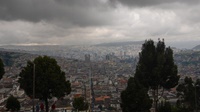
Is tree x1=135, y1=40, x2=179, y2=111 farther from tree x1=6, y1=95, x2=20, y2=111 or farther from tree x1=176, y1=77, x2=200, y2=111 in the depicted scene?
tree x1=6, y1=95, x2=20, y2=111

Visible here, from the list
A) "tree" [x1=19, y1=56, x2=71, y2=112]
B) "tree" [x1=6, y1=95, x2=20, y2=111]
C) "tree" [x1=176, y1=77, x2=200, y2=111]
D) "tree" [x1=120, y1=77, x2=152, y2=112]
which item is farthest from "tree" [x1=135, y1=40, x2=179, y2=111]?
"tree" [x1=6, y1=95, x2=20, y2=111]

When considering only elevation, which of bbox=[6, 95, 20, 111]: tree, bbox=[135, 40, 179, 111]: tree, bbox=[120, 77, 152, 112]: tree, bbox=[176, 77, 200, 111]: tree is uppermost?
bbox=[135, 40, 179, 111]: tree

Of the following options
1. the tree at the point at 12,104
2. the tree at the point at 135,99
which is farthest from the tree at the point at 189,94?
the tree at the point at 12,104

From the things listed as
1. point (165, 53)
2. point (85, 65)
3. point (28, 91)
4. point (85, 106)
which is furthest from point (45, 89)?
point (85, 65)

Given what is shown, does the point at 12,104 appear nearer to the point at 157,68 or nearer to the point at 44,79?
the point at 44,79

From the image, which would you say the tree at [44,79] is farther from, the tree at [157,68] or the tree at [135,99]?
the tree at [157,68]

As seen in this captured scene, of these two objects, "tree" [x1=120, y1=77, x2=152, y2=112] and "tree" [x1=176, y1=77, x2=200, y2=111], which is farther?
"tree" [x1=176, y1=77, x2=200, y2=111]

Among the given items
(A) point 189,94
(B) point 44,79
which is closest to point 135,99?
(B) point 44,79
